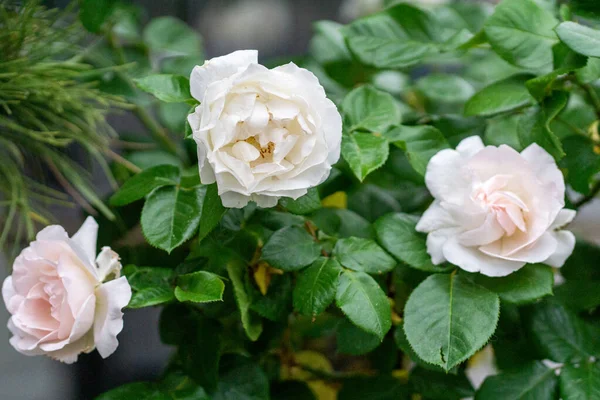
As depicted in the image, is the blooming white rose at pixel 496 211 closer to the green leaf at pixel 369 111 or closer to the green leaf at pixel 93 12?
the green leaf at pixel 369 111

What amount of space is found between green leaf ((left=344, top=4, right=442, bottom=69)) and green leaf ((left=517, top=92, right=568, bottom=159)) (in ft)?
0.40

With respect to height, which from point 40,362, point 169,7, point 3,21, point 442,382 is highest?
point 3,21

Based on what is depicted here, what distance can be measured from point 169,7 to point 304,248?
573mm

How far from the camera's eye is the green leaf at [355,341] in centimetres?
49

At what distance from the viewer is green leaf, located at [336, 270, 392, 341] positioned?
0.40 meters

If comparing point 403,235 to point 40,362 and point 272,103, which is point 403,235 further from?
point 40,362

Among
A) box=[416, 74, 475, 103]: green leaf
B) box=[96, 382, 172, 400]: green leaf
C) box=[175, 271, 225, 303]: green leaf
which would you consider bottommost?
box=[96, 382, 172, 400]: green leaf

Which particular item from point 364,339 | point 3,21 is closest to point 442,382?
point 364,339

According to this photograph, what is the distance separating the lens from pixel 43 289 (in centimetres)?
42

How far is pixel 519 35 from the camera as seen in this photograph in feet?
1.59

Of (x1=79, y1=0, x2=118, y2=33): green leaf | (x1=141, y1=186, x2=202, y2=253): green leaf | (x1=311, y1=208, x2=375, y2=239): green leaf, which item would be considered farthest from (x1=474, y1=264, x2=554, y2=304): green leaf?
(x1=79, y1=0, x2=118, y2=33): green leaf

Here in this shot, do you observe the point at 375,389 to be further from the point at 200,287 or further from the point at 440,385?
the point at 200,287

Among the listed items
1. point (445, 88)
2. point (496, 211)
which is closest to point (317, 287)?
point (496, 211)

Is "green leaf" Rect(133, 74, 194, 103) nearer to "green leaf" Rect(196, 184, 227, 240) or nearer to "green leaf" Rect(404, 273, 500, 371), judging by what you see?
"green leaf" Rect(196, 184, 227, 240)
